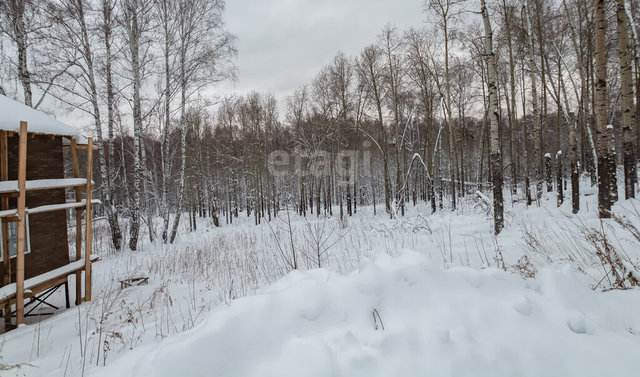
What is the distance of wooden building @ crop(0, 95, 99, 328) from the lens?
14.2 feet

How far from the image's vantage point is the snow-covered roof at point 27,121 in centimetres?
441

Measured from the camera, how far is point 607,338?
182 centimetres

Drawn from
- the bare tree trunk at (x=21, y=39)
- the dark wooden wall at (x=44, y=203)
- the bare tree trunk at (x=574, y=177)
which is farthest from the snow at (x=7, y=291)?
the bare tree trunk at (x=574, y=177)

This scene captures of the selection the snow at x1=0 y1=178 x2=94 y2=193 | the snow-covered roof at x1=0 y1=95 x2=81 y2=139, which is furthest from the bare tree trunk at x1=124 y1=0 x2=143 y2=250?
the snow at x1=0 y1=178 x2=94 y2=193

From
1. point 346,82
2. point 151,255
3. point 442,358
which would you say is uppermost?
point 346,82

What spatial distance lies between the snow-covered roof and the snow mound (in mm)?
4946

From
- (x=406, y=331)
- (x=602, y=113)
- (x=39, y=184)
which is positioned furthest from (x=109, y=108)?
(x=602, y=113)

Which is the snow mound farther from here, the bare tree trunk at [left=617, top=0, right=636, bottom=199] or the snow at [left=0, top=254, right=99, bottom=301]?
the bare tree trunk at [left=617, top=0, right=636, bottom=199]

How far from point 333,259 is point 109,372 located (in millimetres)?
4255

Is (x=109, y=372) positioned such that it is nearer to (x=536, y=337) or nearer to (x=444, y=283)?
(x=444, y=283)

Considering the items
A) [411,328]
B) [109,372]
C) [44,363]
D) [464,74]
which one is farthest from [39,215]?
[464,74]

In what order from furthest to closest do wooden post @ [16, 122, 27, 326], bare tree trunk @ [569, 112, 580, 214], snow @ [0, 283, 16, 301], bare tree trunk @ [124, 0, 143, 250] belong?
1. bare tree trunk @ [124, 0, 143, 250]
2. bare tree trunk @ [569, 112, 580, 214]
3. wooden post @ [16, 122, 27, 326]
4. snow @ [0, 283, 16, 301]

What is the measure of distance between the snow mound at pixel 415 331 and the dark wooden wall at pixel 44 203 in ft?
19.5

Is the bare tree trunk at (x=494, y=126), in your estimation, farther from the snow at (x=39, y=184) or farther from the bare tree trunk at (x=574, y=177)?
the snow at (x=39, y=184)
